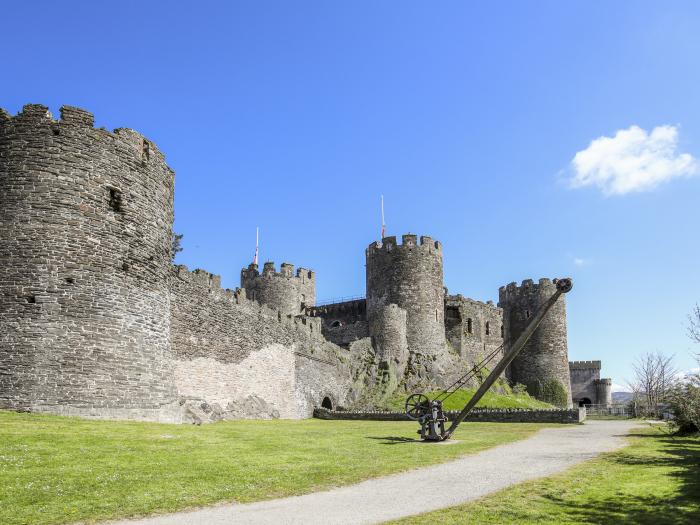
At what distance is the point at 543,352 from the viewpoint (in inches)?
2366

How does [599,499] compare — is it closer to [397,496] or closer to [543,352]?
[397,496]

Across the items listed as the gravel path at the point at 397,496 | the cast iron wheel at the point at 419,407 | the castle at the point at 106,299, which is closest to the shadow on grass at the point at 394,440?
the cast iron wheel at the point at 419,407

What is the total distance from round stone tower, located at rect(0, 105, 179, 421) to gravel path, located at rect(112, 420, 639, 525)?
961 cm

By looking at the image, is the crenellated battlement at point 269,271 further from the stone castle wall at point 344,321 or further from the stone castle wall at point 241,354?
the stone castle wall at point 241,354

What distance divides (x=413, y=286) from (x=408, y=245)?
125 inches

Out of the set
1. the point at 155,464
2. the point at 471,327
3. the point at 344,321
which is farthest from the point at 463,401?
the point at 155,464

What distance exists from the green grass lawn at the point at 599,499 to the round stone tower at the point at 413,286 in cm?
3467

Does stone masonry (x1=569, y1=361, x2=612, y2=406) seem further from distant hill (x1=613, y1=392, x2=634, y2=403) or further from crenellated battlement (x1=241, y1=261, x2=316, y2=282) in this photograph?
crenellated battlement (x1=241, y1=261, x2=316, y2=282)

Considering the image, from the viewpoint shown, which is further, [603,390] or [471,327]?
[603,390]

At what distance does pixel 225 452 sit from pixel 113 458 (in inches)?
107

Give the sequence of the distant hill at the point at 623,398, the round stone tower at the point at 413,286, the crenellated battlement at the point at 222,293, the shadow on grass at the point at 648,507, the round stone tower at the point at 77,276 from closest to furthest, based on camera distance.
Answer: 1. the shadow on grass at the point at 648,507
2. the round stone tower at the point at 77,276
3. the crenellated battlement at the point at 222,293
4. the round stone tower at the point at 413,286
5. the distant hill at the point at 623,398

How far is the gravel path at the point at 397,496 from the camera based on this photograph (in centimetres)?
927

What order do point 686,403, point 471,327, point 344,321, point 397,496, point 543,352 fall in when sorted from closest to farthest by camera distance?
point 397,496 < point 686,403 < point 344,321 < point 471,327 < point 543,352

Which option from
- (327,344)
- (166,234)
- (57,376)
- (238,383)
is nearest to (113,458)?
(57,376)
